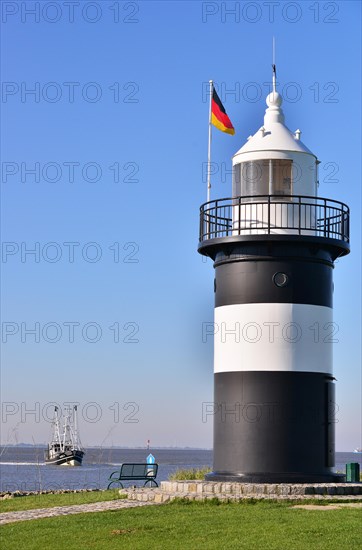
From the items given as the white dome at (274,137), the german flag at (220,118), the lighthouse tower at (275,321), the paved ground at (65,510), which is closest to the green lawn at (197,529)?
the paved ground at (65,510)

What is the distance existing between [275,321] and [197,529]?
20.5 feet

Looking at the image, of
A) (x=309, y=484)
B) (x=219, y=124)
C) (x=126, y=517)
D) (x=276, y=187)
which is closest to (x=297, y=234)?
(x=276, y=187)

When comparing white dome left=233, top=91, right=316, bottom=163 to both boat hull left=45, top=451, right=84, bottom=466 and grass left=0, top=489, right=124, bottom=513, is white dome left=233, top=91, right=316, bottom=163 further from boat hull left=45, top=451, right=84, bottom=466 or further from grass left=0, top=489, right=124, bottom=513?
boat hull left=45, top=451, right=84, bottom=466

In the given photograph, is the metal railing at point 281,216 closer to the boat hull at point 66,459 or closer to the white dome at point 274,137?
the white dome at point 274,137

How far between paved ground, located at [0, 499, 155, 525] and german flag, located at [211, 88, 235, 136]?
8729 millimetres

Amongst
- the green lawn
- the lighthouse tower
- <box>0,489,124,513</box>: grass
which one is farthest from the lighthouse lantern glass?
<box>0,489,124,513</box>: grass

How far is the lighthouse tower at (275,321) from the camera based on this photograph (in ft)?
70.2

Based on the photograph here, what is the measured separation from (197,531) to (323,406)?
6.31 meters

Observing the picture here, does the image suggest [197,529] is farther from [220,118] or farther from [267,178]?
[220,118]

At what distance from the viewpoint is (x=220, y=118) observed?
78.2ft

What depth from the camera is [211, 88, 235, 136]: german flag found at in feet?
78.1

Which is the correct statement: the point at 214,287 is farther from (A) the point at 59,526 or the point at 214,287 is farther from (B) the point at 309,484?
(A) the point at 59,526

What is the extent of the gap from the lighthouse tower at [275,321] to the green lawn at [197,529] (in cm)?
254

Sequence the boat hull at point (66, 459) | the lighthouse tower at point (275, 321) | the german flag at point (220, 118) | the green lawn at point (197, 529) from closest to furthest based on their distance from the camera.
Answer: the green lawn at point (197, 529)
the lighthouse tower at point (275, 321)
the german flag at point (220, 118)
the boat hull at point (66, 459)
